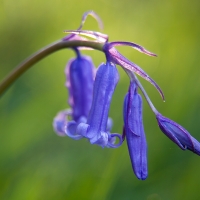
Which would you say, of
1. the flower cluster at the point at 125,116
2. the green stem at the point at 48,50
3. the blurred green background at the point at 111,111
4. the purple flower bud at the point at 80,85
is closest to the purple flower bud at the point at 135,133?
the flower cluster at the point at 125,116

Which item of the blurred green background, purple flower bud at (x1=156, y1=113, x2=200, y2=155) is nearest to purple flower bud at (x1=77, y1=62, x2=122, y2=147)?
purple flower bud at (x1=156, y1=113, x2=200, y2=155)

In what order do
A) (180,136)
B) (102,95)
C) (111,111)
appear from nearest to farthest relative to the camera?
(180,136) < (102,95) < (111,111)

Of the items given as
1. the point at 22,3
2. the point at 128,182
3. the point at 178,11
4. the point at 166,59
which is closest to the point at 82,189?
the point at 128,182

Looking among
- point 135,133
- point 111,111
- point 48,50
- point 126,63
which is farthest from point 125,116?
point 111,111

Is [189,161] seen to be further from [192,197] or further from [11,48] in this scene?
[11,48]

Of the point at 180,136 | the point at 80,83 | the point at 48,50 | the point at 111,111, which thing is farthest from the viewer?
the point at 111,111

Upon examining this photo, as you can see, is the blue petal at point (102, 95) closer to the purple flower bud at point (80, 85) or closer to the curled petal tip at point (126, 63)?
the curled petal tip at point (126, 63)

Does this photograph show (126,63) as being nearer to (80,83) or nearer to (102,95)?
(102,95)

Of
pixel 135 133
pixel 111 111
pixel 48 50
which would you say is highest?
pixel 48 50
